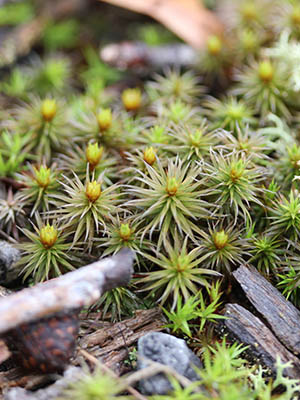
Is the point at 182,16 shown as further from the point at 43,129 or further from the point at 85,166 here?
the point at 85,166

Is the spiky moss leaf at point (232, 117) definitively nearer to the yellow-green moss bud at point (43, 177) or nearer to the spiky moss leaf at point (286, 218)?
the spiky moss leaf at point (286, 218)

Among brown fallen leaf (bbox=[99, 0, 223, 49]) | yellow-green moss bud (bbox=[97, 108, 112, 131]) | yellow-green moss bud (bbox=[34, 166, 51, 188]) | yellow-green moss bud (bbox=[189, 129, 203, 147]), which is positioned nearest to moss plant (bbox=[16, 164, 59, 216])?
yellow-green moss bud (bbox=[34, 166, 51, 188])

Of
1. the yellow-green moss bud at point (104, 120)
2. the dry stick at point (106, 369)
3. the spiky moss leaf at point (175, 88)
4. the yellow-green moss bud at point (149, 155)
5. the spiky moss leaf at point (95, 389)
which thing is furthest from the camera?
the spiky moss leaf at point (175, 88)

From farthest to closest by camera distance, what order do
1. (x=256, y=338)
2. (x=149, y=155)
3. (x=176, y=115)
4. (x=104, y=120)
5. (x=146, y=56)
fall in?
(x=146, y=56), (x=176, y=115), (x=104, y=120), (x=149, y=155), (x=256, y=338)

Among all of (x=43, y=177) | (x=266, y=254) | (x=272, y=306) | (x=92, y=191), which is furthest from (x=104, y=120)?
(x=272, y=306)

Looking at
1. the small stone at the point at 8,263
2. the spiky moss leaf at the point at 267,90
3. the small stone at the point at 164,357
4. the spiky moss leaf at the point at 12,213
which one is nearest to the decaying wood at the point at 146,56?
the spiky moss leaf at the point at 267,90
